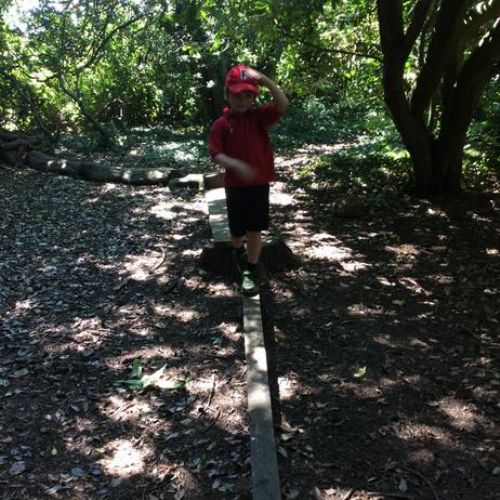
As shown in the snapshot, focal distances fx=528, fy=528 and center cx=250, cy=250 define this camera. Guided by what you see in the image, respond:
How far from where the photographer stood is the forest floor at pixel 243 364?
9.44ft

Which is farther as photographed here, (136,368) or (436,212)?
(436,212)

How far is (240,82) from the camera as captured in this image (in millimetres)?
3859

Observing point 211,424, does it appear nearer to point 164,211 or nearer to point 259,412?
point 259,412

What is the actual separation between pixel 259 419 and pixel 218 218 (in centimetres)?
340

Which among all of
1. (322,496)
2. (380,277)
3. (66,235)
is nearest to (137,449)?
(322,496)

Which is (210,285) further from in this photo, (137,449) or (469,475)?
(469,475)

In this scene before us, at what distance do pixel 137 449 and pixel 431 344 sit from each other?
227cm

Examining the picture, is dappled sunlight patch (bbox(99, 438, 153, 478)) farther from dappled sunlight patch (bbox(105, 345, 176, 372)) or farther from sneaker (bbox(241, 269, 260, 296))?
sneaker (bbox(241, 269, 260, 296))

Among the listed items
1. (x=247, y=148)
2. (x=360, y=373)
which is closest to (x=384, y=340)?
(x=360, y=373)

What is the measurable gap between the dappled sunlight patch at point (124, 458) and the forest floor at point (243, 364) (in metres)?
0.01

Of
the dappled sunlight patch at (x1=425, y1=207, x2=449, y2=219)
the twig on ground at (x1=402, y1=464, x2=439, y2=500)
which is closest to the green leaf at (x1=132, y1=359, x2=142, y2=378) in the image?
the twig on ground at (x1=402, y1=464, x2=439, y2=500)

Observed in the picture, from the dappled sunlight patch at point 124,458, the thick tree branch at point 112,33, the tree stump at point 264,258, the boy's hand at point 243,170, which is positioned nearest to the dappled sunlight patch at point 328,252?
the tree stump at point 264,258

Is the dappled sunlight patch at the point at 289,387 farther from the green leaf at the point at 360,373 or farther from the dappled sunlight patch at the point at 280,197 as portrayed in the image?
the dappled sunlight patch at the point at 280,197

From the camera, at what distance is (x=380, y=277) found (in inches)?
206
